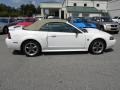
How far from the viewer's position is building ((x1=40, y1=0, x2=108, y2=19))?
57.1 metres

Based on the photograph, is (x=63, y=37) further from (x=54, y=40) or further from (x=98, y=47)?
(x=98, y=47)

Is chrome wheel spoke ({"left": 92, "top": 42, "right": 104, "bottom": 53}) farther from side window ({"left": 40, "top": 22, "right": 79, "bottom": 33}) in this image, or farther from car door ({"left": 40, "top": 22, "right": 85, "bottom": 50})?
side window ({"left": 40, "top": 22, "right": 79, "bottom": 33})

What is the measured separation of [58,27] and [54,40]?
0.58 metres

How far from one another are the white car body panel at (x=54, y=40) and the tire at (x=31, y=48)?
170mm

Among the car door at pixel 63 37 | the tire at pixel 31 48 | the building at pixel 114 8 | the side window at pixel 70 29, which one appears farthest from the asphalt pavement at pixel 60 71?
the building at pixel 114 8

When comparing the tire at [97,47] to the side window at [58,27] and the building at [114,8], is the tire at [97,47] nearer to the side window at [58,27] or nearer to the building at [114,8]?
the side window at [58,27]

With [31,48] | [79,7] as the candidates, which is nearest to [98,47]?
[31,48]

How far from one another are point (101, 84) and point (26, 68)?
251cm

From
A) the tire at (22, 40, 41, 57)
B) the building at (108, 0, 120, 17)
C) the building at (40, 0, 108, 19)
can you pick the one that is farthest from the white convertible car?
the building at (40, 0, 108, 19)

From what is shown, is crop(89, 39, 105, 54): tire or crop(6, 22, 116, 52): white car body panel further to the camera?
crop(89, 39, 105, 54): tire

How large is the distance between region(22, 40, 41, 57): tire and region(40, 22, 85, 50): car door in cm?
49

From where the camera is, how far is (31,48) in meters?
7.40

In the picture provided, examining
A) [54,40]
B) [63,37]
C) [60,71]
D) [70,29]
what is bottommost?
[60,71]

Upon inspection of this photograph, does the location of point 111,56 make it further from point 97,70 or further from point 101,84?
point 101,84
